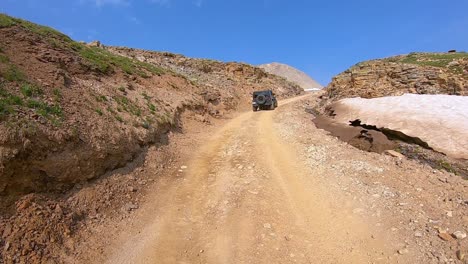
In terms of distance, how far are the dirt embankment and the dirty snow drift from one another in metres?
8.82

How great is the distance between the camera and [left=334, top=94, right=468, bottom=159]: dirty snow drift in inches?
390

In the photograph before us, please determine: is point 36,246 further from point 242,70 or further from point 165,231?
point 242,70

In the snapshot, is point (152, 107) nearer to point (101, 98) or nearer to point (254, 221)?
point (101, 98)

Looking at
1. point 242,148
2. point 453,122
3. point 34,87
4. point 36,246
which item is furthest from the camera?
point 242,148

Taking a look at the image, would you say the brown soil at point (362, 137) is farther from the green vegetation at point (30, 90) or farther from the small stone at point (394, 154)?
the green vegetation at point (30, 90)

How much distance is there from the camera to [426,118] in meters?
11.3

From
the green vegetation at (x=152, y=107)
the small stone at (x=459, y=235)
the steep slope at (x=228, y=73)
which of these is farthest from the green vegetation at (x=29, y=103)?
the steep slope at (x=228, y=73)

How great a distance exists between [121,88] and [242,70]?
113 ft

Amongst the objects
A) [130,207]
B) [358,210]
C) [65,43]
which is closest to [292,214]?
[358,210]

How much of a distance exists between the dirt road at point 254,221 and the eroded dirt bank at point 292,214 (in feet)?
0.07

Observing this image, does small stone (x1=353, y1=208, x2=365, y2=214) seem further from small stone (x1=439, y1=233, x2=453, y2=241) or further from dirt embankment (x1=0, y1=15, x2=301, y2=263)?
dirt embankment (x1=0, y1=15, x2=301, y2=263)

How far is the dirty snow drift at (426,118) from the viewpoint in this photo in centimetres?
990

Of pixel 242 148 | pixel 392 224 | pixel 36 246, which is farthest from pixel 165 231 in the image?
pixel 242 148

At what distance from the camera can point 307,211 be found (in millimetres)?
7480
